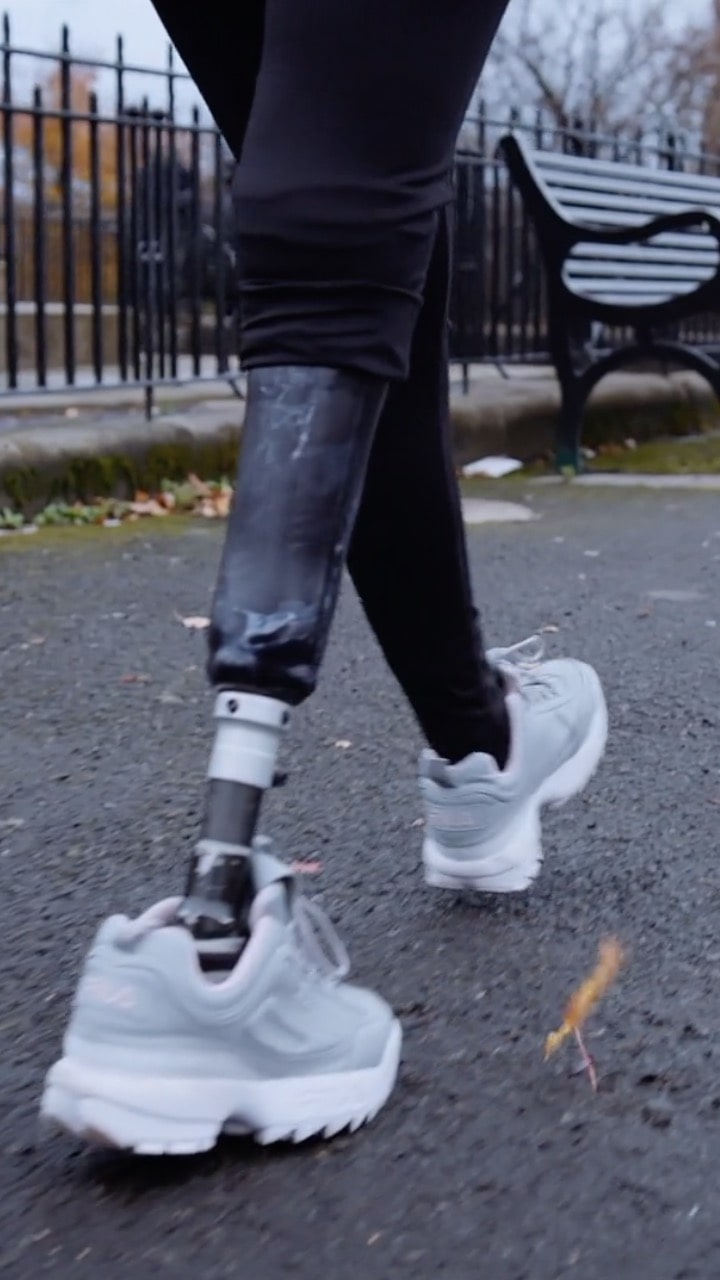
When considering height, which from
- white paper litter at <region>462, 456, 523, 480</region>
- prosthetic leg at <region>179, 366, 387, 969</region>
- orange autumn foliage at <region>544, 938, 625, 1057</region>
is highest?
prosthetic leg at <region>179, 366, 387, 969</region>

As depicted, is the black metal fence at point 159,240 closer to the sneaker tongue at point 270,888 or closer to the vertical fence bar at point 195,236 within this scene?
the vertical fence bar at point 195,236

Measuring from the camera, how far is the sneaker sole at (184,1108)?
1211mm

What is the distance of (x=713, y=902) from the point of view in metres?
1.91

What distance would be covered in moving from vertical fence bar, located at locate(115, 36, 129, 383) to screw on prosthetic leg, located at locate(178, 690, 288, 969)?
15.6 feet

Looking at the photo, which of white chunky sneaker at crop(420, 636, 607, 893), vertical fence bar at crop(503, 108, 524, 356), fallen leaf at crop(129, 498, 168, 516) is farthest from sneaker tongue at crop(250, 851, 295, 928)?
vertical fence bar at crop(503, 108, 524, 356)

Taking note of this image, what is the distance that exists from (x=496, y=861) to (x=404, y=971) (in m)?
0.19

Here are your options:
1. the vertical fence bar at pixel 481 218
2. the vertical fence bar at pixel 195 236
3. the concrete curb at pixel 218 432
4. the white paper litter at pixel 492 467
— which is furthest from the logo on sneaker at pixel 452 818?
the vertical fence bar at pixel 481 218

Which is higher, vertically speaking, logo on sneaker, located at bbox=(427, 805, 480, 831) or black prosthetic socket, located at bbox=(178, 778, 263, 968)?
black prosthetic socket, located at bbox=(178, 778, 263, 968)

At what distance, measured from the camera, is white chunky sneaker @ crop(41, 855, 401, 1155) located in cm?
122

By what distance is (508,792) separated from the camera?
1.81 metres

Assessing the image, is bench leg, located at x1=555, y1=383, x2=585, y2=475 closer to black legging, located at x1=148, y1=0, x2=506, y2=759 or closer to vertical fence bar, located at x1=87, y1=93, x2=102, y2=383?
vertical fence bar, located at x1=87, y1=93, x2=102, y2=383

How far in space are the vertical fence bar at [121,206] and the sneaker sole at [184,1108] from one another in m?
4.84

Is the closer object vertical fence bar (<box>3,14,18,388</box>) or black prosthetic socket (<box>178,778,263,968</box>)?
black prosthetic socket (<box>178,778,263,968</box>)

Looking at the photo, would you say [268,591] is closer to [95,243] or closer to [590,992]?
[590,992]
